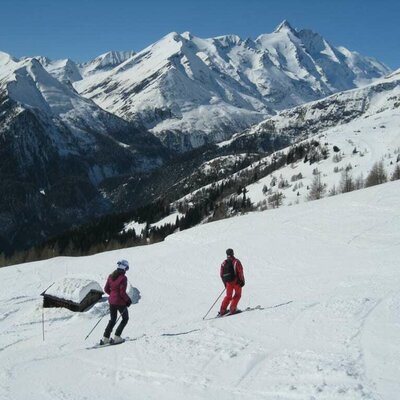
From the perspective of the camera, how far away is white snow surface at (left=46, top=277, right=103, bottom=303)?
3014cm

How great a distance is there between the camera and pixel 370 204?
4219 cm

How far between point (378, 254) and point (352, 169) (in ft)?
476

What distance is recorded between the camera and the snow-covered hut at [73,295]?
30.0m

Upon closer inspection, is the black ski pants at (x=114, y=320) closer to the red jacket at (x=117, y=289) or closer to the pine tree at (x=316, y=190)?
the red jacket at (x=117, y=289)

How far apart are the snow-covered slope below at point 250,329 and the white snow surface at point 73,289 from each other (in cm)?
125

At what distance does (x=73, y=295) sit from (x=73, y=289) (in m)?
0.73

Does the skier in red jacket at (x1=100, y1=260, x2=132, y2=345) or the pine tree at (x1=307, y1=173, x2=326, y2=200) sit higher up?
the pine tree at (x1=307, y1=173, x2=326, y2=200)

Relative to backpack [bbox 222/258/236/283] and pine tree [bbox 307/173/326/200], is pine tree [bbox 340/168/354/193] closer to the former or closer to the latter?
pine tree [bbox 307/173/326/200]

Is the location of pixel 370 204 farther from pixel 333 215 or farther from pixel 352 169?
pixel 352 169

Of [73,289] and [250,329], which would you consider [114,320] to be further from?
[73,289]

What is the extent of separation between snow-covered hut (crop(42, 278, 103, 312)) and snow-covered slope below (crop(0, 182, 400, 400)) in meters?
0.92

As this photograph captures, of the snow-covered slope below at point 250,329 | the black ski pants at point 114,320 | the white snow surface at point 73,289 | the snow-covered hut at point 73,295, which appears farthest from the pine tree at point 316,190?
the black ski pants at point 114,320

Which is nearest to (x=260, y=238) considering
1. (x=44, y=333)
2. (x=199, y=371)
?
(x=44, y=333)

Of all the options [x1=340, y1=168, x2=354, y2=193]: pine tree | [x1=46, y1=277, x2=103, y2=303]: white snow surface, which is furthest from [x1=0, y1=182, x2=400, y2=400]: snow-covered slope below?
[x1=340, y1=168, x2=354, y2=193]: pine tree
